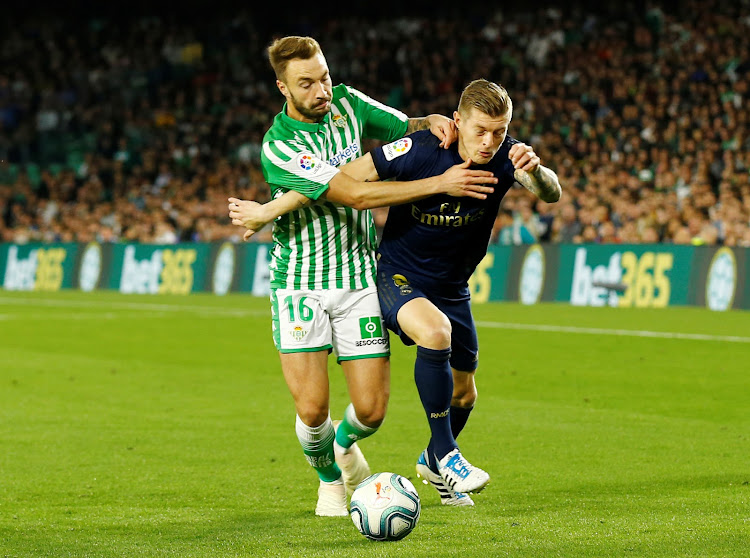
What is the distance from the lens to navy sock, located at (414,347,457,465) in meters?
6.05

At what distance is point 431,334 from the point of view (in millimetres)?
6031

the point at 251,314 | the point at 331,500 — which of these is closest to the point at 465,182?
the point at 331,500

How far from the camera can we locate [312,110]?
6.15m

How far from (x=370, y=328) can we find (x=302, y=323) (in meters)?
0.35

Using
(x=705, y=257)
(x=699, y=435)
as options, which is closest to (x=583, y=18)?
(x=705, y=257)

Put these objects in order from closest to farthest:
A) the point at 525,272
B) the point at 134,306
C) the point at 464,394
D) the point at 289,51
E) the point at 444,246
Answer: the point at 289,51, the point at 444,246, the point at 464,394, the point at 525,272, the point at 134,306

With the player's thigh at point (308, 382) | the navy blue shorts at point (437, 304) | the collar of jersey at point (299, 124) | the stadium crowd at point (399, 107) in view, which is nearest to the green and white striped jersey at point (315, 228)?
the collar of jersey at point (299, 124)

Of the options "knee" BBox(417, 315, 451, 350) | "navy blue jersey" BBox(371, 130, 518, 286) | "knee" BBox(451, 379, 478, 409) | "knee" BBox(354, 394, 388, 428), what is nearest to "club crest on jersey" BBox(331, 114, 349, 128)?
"navy blue jersey" BBox(371, 130, 518, 286)

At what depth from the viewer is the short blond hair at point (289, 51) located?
6020 mm

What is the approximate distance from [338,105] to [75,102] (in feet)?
109

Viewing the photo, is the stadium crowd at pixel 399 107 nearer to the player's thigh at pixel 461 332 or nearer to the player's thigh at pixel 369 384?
the player's thigh at pixel 461 332

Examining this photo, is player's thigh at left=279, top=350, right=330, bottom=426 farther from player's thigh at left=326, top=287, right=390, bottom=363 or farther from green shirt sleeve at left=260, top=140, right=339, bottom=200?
green shirt sleeve at left=260, top=140, right=339, bottom=200

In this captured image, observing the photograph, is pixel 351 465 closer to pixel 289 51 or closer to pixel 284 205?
pixel 284 205

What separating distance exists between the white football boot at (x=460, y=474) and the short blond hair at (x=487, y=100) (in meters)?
1.67
